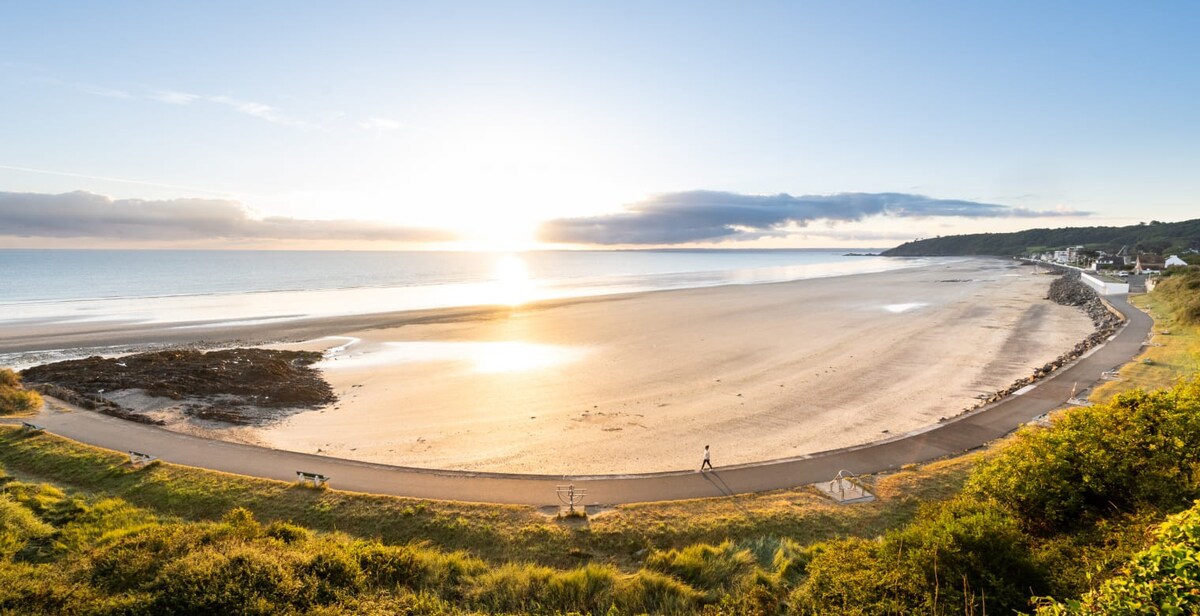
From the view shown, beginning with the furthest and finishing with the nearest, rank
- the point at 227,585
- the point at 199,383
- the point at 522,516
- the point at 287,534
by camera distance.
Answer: the point at 199,383
the point at 522,516
the point at 287,534
the point at 227,585

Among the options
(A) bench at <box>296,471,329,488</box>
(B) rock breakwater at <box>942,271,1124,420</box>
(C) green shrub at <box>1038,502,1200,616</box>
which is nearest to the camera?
(C) green shrub at <box>1038,502,1200,616</box>

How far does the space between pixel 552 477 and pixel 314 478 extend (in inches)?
280

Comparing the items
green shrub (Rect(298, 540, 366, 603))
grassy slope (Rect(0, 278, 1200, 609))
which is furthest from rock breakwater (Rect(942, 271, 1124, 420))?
green shrub (Rect(298, 540, 366, 603))

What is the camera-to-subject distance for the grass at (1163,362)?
2239cm

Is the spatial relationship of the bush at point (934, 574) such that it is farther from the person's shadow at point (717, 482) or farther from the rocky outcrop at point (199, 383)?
the rocky outcrop at point (199, 383)

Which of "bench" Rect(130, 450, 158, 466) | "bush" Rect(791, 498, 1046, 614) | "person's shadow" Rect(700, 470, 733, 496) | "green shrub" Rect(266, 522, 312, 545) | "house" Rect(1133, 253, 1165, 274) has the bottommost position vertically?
"person's shadow" Rect(700, 470, 733, 496)

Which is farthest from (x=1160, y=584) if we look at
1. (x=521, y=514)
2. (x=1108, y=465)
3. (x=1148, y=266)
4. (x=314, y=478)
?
(x=1148, y=266)

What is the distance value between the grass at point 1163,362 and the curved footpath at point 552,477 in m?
1.86

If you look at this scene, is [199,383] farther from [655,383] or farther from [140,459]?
[655,383]

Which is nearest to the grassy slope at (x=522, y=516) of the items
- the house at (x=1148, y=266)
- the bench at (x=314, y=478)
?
the bench at (x=314, y=478)

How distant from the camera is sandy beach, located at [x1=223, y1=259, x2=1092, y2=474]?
810 inches

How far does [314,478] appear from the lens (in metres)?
16.1

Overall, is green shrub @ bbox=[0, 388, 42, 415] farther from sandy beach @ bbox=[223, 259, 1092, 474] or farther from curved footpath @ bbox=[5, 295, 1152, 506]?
sandy beach @ bbox=[223, 259, 1092, 474]

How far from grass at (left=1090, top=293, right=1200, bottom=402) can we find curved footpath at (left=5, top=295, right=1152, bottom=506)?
1.86m
